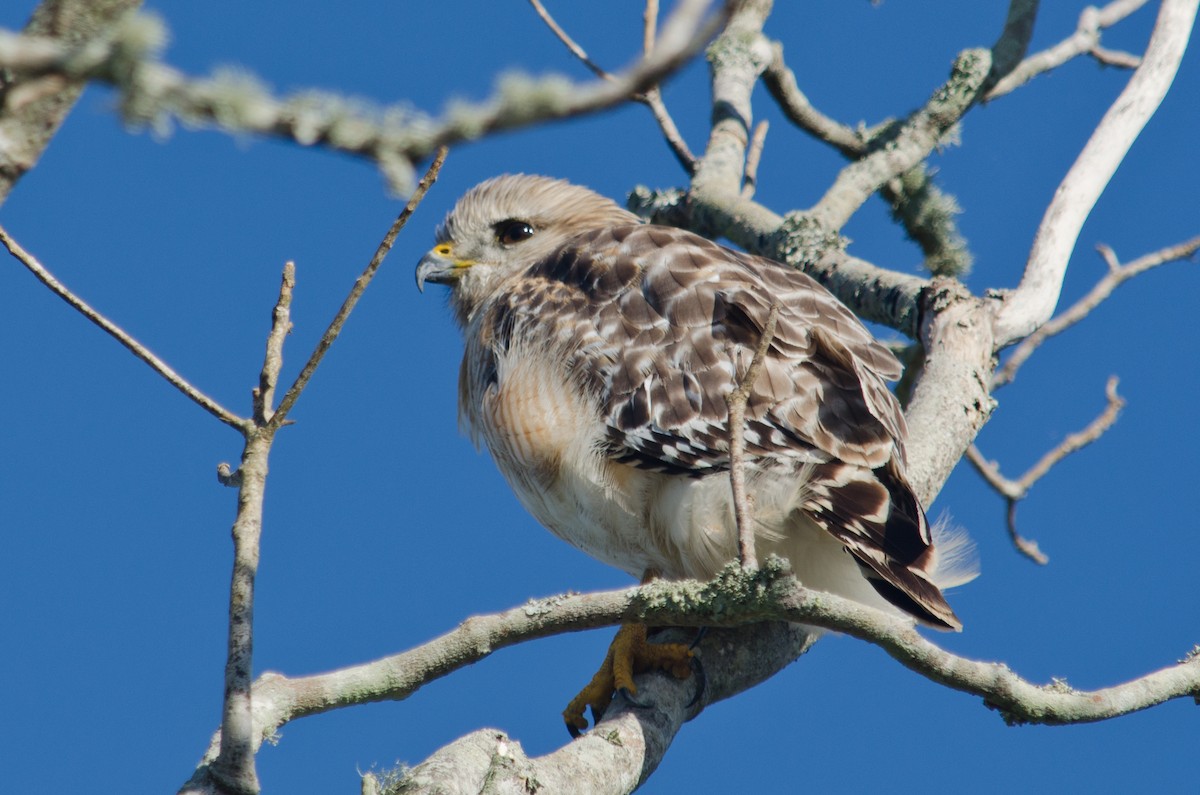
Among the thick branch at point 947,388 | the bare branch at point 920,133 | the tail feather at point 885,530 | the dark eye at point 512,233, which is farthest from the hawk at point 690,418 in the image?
the bare branch at point 920,133

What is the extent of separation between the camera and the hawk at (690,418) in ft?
11.5

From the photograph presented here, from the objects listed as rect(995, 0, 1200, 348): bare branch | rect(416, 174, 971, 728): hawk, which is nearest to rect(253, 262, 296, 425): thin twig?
rect(416, 174, 971, 728): hawk

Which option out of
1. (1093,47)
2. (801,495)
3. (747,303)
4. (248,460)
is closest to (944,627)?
(801,495)

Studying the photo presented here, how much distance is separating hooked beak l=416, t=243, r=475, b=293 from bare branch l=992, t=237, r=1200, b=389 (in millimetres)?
2461

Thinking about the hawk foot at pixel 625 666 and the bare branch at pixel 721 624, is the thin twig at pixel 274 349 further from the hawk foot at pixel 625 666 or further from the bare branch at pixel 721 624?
the hawk foot at pixel 625 666

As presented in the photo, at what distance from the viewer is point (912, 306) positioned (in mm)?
4523

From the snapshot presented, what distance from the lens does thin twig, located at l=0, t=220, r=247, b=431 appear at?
1962mm

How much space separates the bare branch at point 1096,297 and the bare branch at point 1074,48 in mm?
952

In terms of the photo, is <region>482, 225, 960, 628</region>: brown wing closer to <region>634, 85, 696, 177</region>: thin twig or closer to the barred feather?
the barred feather

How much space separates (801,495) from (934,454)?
86 cm

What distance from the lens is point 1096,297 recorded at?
5.00 meters

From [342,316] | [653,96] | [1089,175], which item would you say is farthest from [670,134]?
[342,316]

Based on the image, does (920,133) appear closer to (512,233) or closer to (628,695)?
(512,233)

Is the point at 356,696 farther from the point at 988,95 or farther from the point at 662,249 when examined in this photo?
the point at 988,95
